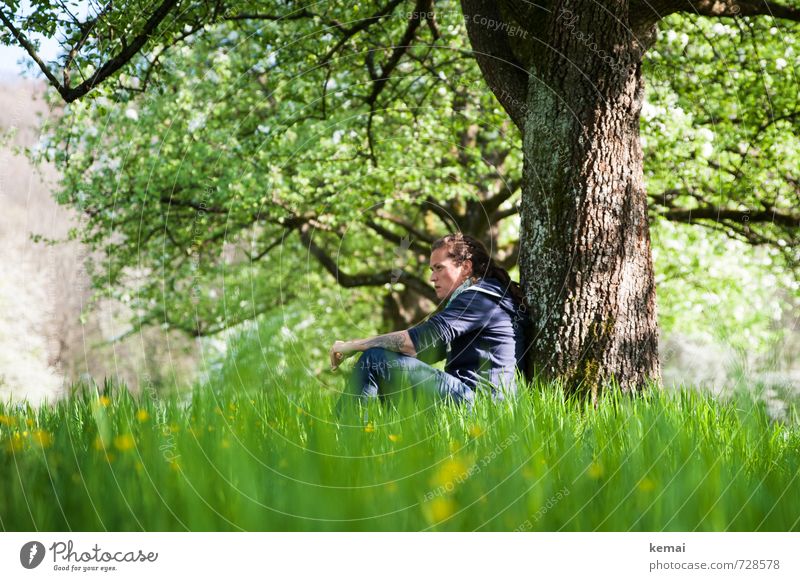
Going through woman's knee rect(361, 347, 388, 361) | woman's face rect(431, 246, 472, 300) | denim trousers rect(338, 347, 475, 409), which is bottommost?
denim trousers rect(338, 347, 475, 409)

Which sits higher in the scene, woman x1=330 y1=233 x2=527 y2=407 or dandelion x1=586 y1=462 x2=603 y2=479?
woman x1=330 y1=233 x2=527 y2=407

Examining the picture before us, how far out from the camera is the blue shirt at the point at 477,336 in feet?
14.7

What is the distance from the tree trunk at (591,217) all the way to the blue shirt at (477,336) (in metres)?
0.20

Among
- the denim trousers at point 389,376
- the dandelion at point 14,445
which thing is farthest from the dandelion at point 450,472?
the dandelion at point 14,445

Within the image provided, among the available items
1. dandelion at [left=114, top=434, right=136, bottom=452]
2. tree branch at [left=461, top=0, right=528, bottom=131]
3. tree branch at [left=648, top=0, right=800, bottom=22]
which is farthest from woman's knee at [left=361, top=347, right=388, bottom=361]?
tree branch at [left=648, top=0, right=800, bottom=22]

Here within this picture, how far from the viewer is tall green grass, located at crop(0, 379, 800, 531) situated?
8.77 ft

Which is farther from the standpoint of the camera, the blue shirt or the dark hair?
the dark hair

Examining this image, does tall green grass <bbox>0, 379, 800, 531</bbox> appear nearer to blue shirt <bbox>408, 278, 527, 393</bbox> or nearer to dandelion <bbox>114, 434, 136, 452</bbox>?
dandelion <bbox>114, 434, 136, 452</bbox>

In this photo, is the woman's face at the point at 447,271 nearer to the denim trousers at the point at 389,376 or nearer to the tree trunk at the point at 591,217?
the tree trunk at the point at 591,217

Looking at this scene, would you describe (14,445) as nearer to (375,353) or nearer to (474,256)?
(375,353)

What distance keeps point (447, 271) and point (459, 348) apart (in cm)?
61

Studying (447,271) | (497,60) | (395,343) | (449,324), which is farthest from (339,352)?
(497,60)
